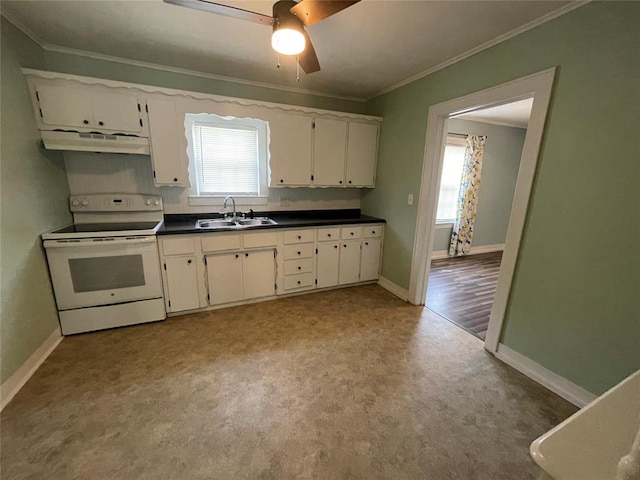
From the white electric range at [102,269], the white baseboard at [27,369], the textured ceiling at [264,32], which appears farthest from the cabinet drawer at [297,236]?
the white baseboard at [27,369]

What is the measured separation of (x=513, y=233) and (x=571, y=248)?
37 cm

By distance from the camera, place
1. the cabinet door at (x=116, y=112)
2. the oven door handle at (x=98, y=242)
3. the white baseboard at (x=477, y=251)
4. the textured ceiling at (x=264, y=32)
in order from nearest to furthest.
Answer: the textured ceiling at (x=264, y=32)
the oven door handle at (x=98, y=242)
the cabinet door at (x=116, y=112)
the white baseboard at (x=477, y=251)

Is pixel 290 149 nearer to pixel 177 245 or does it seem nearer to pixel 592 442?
pixel 177 245

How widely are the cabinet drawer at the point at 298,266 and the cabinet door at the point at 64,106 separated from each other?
7.54 ft

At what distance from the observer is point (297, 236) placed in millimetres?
3193

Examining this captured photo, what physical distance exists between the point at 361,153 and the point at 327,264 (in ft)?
5.10

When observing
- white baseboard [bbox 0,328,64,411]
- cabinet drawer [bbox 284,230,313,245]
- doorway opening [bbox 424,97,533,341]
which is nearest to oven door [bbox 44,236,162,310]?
white baseboard [bbox 0,328,64,411]

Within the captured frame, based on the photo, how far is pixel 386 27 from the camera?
2023mm

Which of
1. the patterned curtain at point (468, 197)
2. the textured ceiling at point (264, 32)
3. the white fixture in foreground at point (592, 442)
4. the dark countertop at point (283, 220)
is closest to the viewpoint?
the white fixture in foreground at point (592, 442)

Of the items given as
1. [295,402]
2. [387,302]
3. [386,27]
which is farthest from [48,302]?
[386,27]

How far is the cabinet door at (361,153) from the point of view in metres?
3.51

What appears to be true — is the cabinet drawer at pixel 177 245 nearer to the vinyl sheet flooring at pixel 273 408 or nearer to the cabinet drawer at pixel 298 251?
the vinyl sheet flooring at pixel 273 408

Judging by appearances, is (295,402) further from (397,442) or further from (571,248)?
(571,248)

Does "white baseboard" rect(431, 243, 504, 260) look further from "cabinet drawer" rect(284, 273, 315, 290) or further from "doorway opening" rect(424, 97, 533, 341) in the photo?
"cabinet drawer" rect(284, 273, 315, 290)
